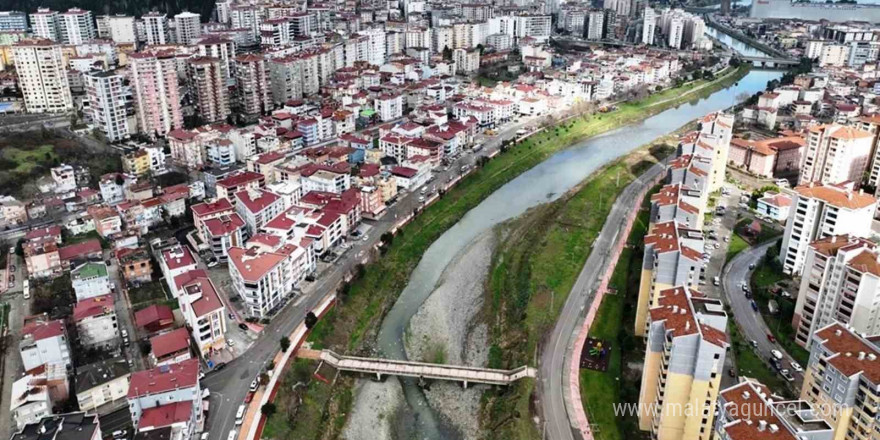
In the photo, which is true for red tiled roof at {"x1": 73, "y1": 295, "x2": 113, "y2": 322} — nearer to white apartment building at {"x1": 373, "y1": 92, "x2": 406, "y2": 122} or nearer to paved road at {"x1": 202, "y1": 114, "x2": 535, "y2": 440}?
paved road at {"x1": 202, "y1": 114, "x2": 535, "y2": 440}

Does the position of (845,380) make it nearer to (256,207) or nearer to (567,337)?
(567,337)

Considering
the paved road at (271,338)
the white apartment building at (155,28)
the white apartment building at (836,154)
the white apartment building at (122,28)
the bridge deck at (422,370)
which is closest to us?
the paved road at (271,338)

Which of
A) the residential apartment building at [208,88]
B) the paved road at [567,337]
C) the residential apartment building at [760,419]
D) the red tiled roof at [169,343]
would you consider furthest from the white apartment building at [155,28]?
the residential apartment building at [760,419]

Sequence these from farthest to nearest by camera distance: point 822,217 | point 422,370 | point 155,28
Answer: point 155,28
point 822,217
point 422,370

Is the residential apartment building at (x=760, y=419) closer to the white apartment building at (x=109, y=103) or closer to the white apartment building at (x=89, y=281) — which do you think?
the white apartment building at (x=89, y=281)

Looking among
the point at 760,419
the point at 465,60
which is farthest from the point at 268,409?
the point at 465,60

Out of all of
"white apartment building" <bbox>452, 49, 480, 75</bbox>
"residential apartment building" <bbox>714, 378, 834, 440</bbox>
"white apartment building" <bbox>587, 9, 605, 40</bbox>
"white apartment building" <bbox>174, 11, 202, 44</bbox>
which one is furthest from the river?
"white apartment building" <bbox>174, 11, 202, 44</bbox>
